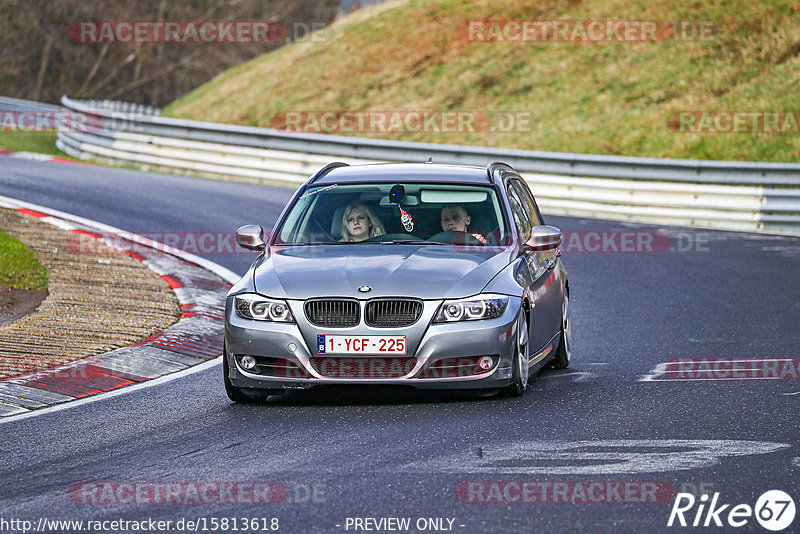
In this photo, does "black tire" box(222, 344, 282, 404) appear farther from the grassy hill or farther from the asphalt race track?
the grassy hill

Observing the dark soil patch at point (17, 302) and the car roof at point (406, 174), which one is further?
the dark soil patch at point (17, 302)

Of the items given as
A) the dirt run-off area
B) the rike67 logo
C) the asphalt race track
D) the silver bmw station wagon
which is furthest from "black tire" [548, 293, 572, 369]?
the rike67 logo

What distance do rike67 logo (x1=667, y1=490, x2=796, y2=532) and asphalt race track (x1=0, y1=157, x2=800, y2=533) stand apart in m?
0.04

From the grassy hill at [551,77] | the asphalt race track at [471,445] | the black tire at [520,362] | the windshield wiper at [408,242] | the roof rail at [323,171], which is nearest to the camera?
the asphalt race track at [471,445]

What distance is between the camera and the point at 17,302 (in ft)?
39.4

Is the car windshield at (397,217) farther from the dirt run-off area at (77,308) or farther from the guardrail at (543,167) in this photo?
the guardrail at (543,167)

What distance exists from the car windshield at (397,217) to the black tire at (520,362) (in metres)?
0.92

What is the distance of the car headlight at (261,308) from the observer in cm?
819

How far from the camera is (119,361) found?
9938mm

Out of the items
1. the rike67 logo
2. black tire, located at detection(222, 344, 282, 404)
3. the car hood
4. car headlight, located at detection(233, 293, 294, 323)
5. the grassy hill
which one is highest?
the grassy hill

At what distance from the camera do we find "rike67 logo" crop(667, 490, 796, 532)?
216 inches

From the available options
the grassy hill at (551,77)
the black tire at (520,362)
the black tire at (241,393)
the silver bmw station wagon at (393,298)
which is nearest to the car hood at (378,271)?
the silver bmw station wagon at (393,298)

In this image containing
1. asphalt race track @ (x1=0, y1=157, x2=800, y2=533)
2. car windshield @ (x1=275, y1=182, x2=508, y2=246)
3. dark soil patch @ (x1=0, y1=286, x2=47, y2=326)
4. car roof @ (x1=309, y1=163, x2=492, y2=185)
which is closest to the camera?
asphalt race track @ (x1=0, y1=157, x2=800, y2=533)

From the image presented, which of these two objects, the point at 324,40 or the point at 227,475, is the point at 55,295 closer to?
the point at 227,475
